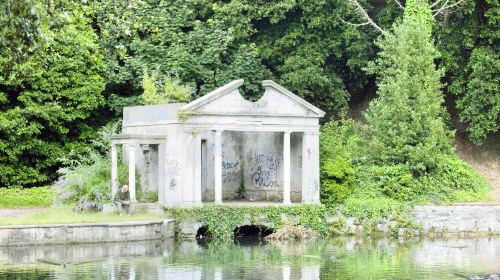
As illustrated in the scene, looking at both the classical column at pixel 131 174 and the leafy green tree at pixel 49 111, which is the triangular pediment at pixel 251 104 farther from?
the leafy green tree at pixel 49 111

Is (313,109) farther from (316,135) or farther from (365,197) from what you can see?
(365,197)

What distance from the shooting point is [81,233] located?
36.0 meters

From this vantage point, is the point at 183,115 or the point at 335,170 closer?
the point at 183,115

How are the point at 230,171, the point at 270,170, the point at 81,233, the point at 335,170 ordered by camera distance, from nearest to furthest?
1. the point at 81,233
2. the point at 335,170
3. the point at 270,170
4. the point at 230,171

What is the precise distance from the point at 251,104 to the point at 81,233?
8.85 meters

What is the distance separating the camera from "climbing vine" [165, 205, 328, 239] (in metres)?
39.4

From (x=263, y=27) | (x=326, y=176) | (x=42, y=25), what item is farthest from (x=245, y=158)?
(x=42, y=25)

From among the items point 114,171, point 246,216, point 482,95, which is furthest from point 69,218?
point 482,95

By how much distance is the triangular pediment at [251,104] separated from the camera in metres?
40.3

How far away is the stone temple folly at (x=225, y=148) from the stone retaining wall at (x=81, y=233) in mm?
3158

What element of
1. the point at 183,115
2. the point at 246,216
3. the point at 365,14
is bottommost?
the point at 246,216

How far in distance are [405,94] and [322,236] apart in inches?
296

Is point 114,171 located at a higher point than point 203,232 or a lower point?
higher

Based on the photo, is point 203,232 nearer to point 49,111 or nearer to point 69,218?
point 69,218
